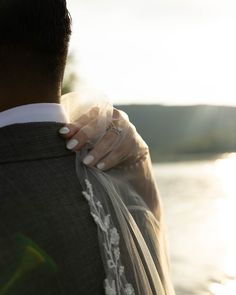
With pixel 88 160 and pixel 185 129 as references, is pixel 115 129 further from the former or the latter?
pixel 185 129

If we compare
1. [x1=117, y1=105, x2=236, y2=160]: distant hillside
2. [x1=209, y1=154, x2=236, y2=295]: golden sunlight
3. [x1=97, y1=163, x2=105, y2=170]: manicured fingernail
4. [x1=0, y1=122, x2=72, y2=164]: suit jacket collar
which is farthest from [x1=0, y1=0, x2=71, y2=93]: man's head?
[x1=117, y1=105, x2=236, y2=160]: distant hillside

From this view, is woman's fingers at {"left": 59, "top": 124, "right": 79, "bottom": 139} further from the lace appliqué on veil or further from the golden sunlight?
the golden sunlight

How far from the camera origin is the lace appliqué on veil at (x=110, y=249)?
1513mm

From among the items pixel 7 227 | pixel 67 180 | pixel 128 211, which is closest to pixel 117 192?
pixel 128 211

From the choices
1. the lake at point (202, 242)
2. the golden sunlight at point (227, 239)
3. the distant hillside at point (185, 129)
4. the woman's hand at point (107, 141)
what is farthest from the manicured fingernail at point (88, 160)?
the distant hillside at point (185, 129)

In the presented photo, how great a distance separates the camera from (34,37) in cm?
149

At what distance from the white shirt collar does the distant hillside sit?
35.1 m

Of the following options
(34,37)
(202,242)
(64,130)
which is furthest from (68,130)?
(202,242)

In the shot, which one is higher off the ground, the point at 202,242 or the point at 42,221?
the point at 42,221

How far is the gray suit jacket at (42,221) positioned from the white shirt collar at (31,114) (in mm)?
12

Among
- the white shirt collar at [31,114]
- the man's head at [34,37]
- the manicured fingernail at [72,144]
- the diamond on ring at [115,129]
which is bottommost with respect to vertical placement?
the diamond on ring at [115,129]

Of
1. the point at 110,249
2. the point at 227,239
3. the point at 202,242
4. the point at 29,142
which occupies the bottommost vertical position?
the point at 227,239

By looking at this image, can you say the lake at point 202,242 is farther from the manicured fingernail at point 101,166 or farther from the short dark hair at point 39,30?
the short dark hair at point 39,30

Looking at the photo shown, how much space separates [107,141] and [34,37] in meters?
0.35
